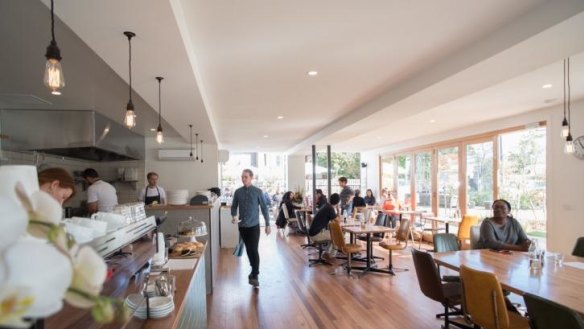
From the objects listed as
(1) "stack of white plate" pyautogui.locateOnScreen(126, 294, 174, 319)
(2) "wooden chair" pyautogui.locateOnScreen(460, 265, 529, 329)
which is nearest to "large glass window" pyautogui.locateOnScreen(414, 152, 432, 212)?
(2) "wooden chair" pyautogui.locateOnScreen(460, 265, 529, 329)

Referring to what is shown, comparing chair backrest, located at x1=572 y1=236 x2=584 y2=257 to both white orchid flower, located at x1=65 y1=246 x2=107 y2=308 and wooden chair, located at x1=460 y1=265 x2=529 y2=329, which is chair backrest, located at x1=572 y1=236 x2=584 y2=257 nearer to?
wooden chair, located at x1=460 y1=265 x2=529 y2=329

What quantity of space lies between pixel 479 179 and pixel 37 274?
340 inches

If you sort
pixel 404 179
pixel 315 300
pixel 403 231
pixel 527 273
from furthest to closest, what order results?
pixel 404 179 < pixel 403 231 < pixel 315 300 < pixel 527 273

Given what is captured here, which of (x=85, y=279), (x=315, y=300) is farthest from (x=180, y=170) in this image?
(x=85, y=279)

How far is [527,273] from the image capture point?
2949 mm

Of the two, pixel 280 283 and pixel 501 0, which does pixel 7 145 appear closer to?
pixel 280 283

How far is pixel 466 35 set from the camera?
119 inches

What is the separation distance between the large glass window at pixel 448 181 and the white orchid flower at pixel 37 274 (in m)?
8.83

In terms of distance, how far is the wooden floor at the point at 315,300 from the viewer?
384 centimetres

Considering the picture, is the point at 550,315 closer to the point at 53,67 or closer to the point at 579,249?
the point at 579,249

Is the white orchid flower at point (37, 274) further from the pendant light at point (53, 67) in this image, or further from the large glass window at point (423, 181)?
the large glass window at point (423, 181)

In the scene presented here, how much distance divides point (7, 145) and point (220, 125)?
368cm

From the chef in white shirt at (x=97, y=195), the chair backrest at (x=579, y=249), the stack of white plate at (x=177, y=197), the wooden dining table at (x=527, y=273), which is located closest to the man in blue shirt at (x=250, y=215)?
the stack of white plate at (x=177, y=197)

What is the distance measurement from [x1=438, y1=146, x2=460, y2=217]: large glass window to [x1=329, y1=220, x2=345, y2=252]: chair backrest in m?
3.88
